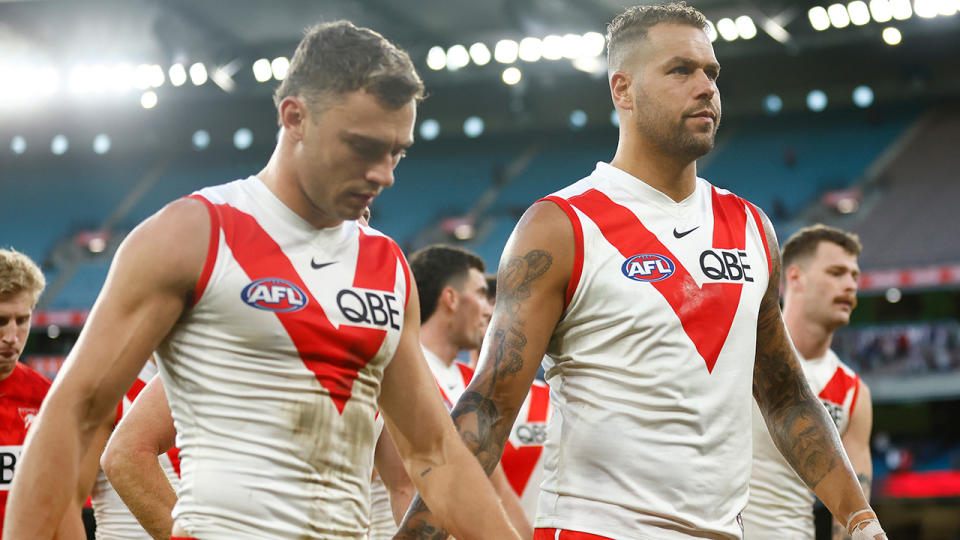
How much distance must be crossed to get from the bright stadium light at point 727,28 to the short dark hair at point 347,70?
18146mm

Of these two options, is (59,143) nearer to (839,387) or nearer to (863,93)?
(863,93)

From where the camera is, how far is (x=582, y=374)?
3012 millimetres

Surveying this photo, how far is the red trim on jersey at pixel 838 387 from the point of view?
540 cm

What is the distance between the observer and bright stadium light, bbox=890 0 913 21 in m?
19.0

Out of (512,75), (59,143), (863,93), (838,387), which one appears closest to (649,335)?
(838,387)

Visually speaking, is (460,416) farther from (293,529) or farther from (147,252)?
(147,252)

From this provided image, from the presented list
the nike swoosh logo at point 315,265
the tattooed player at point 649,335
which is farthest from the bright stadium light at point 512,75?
the nike swoosh logo at point 315,265

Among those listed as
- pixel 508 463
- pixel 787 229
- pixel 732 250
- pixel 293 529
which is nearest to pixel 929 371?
pixel 787 229

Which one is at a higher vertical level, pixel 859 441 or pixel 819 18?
pixel 819 18

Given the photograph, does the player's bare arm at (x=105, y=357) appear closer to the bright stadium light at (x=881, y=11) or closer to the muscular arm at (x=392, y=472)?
the muscular arm at (x=392, y=472)

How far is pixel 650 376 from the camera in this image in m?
2.91

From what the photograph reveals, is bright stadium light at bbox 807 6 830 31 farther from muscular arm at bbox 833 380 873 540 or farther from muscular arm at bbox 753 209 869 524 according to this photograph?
muscular arm at bbox 753 209 869 524

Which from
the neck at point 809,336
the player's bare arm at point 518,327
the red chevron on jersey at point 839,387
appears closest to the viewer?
the player's bare arm at point 518,327

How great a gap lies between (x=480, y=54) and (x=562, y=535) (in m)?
18.9
